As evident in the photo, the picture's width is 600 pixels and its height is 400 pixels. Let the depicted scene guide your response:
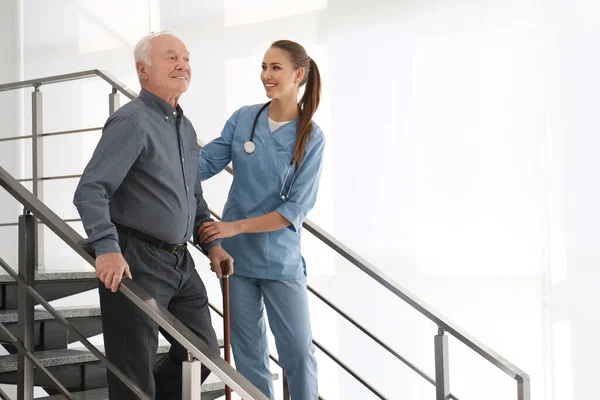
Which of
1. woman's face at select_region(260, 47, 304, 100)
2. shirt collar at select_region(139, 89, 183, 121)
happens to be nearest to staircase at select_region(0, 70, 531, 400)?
shirt collar at select_region(139, 89, 183, 121)

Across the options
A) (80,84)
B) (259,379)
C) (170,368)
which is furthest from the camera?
(80,84)

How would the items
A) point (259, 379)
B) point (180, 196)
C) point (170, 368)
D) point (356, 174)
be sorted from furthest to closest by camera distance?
point (356, 174) < point (259, 379) < point (170, 368) < point (180, 196)

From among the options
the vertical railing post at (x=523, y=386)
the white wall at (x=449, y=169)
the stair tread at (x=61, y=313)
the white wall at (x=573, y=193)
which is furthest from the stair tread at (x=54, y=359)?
the white wall at (x=573, y=193)

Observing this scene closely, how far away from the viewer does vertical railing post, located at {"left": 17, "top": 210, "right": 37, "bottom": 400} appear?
1.99 m

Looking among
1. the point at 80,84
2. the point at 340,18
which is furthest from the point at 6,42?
the point at 340,18

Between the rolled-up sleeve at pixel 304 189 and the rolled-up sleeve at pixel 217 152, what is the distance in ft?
0.84

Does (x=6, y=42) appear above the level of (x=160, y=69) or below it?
above

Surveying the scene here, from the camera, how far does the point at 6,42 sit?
17.6 ft

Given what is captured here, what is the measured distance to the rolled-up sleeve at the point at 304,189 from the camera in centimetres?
227

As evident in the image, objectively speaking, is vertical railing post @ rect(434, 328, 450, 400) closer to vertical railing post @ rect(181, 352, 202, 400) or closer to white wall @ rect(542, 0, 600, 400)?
vertical railing post @ rect(181, 352, 202, 400)

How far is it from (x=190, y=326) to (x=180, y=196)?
346 mm

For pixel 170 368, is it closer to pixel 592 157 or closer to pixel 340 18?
pixel 592 157

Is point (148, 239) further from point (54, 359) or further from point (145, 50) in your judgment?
point (54, 359)

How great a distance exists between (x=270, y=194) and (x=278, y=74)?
348 mm
